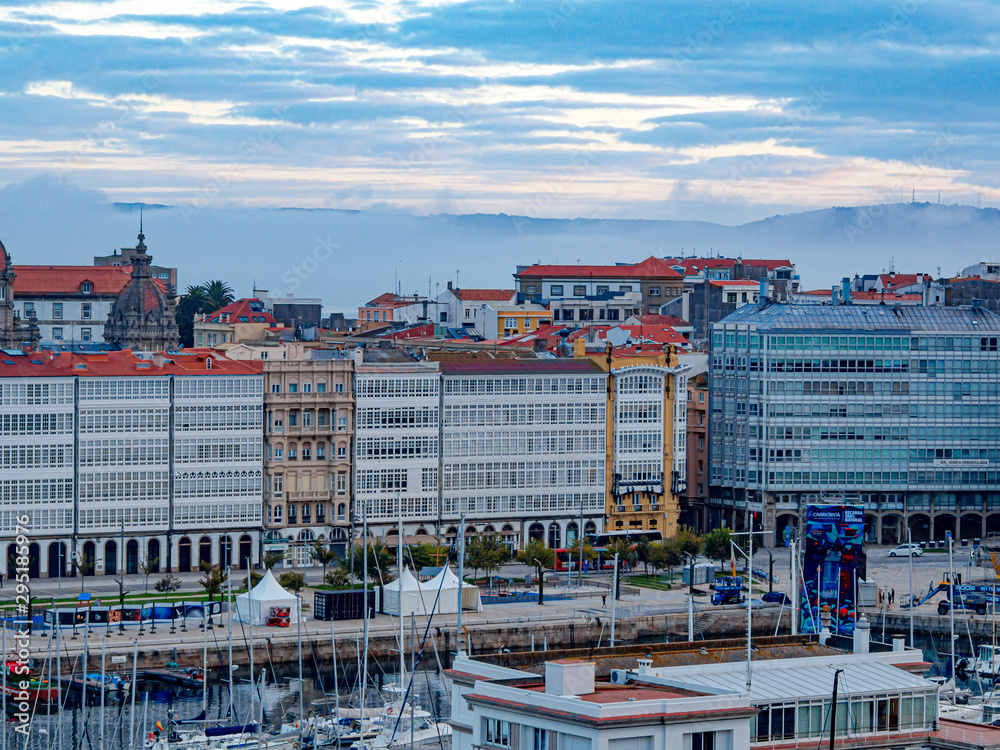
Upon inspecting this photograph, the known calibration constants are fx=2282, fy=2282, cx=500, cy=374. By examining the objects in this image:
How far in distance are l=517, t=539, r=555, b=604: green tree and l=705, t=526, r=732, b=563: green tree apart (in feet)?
31.1

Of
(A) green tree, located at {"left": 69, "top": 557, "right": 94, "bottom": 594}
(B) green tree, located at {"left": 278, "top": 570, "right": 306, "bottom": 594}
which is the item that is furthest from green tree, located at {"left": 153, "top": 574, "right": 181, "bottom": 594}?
(B) green tree, located at {"left": 278, "top": 570, "right": 306, "bottom": 594}

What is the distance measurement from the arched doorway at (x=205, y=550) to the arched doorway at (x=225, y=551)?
66cm

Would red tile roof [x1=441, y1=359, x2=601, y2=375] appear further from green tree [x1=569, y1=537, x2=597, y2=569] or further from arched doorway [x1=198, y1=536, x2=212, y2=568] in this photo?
arched doorway [x1=198, y1=536, x2=212, y2=568]

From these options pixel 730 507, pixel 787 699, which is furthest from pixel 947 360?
pixel 787 699

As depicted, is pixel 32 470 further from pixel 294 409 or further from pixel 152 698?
pixel 152 698

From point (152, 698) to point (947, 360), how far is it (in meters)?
70.4

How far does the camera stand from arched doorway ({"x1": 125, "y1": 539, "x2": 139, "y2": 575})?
130375mm

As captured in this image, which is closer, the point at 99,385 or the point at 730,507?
the point at 99,385

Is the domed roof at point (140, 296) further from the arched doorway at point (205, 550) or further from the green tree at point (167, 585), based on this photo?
the green tree at point (167, 585)

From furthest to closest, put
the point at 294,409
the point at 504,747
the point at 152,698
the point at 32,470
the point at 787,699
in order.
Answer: the point at 294,409 < the point at 32,470 < the point at 152,698 < the point at 787,699 < the point at 504,747

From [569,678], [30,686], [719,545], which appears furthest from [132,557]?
[569,678]

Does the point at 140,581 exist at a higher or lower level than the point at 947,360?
lower

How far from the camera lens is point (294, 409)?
137250 millimetres

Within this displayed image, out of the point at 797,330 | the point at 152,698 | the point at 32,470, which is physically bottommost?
the point at 152,698
